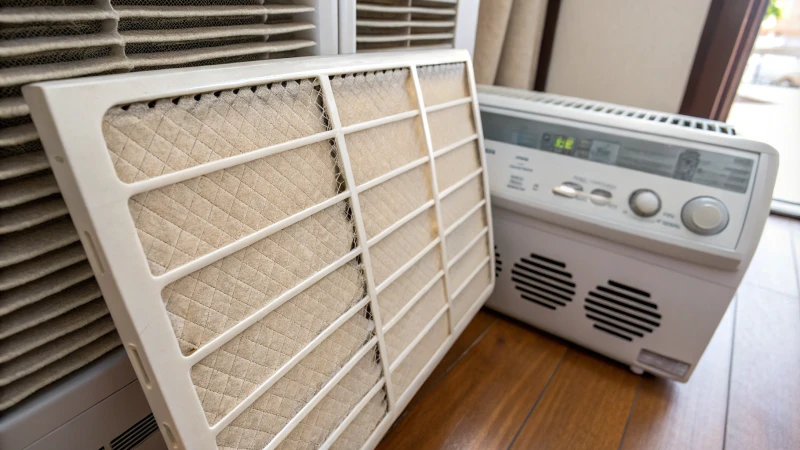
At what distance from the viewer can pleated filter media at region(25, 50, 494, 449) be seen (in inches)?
10.6

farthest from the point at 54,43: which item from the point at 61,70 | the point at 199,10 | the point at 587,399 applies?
the point at 587,399

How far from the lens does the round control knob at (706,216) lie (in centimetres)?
64

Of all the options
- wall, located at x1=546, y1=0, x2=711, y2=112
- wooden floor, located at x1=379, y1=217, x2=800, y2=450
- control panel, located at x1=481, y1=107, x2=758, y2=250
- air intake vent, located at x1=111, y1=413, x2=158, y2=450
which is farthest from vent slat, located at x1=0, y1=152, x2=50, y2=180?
wall, located at x1=546, y1=0, x2=711, y2=112

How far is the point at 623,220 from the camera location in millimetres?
711

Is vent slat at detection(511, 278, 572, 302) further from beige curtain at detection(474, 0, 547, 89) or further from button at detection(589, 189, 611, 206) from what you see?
beige curtain at detection(474, 0, 547, 89)

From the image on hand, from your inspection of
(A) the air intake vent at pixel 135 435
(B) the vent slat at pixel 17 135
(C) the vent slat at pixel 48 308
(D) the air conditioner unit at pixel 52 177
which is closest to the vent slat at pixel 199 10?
(D) the air conditioner unit at pixel 52 177

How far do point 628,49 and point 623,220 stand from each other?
610 mm

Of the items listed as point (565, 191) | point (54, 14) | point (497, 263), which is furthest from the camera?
point (497, 263)

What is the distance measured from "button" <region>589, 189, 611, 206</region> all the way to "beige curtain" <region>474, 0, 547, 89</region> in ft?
1.57

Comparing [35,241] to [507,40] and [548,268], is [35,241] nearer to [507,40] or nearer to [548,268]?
[548,268]

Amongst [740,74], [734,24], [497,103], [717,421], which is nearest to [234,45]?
[497,103]

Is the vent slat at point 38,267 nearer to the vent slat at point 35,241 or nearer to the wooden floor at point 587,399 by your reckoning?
the vent slat at point 35,241

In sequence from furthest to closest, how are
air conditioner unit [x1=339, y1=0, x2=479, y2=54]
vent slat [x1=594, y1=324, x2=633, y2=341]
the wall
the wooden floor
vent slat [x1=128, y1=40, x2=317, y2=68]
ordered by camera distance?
the wall, vent slat [x1=594, y1=324, x2=633, y2=341], the wooden floor, air conditioner unit [x1=339, y1=0, x2=479, y2=54], vent slat [x1=128, y1=40, x2=317, y2=68]

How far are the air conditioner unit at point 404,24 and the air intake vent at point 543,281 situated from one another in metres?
0.43
